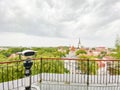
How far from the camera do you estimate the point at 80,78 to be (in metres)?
5.74

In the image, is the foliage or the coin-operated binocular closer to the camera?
the coin-operated binocular

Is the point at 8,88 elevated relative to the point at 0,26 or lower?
lower

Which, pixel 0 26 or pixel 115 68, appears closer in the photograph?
pixel 115 68

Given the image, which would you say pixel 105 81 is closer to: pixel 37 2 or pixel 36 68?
pixel 36 68

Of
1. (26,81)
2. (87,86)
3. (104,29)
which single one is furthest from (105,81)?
(104,29)

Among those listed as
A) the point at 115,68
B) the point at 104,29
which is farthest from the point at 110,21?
the point at 115,68

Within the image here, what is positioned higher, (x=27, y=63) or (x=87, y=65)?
(x=27, y=63)

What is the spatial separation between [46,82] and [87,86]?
1.10 metres

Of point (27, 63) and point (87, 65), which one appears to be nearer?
point (27, 63)

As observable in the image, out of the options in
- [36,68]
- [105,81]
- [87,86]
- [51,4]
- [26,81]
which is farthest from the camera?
[51,4]

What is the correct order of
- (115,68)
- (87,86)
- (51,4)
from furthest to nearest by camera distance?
(51,4) → (115,68) → (87,86)

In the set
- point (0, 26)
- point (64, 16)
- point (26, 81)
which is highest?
point (64, 16)

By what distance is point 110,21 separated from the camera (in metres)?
12.4

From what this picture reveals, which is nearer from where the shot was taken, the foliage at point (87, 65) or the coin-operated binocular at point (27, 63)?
the coin-operated binocular at point (27, 63)
